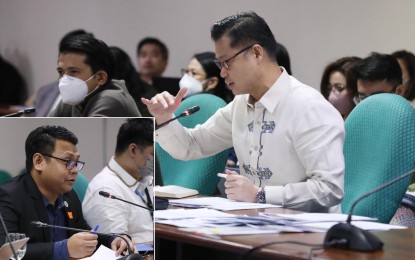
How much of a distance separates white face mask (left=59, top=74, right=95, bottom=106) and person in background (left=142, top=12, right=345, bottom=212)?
1.00 feet

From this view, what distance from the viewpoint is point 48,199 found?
4.65 ft

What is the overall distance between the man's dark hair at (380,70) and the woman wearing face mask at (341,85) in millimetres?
161

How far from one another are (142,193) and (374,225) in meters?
0.62

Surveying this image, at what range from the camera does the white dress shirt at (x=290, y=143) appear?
2205 mm

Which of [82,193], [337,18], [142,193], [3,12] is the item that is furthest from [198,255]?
[3,12]

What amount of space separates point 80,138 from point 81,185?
0.34 ft

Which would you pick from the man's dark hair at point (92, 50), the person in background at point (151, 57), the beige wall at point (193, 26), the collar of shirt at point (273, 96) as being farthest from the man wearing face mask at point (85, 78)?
the person in background at point (151, 57)

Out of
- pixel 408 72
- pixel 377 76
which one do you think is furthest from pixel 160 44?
pixel 377 76

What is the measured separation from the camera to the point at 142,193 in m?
1.55

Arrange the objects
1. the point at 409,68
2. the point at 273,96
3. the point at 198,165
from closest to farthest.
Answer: the point at 273,96 < the point at 198,165 < the point at 409,68

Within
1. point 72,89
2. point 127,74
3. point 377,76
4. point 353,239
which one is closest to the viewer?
point 353,239

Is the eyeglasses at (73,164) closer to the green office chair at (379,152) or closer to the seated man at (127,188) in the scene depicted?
the seated man at (127,188)

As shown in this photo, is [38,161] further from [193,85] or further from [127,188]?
[193,85]

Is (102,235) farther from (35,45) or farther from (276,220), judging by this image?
(35,45)
